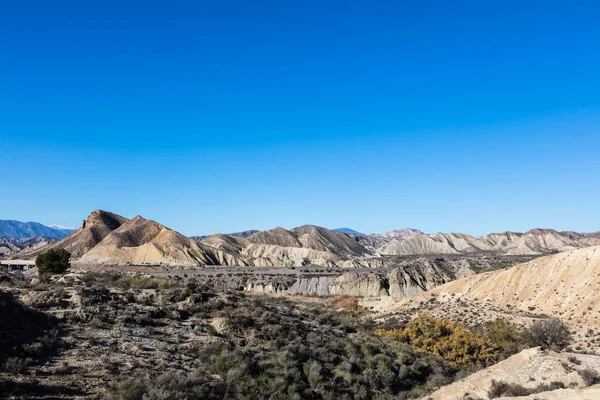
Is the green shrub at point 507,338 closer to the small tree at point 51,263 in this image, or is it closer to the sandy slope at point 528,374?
the sandy slope at point 528,374

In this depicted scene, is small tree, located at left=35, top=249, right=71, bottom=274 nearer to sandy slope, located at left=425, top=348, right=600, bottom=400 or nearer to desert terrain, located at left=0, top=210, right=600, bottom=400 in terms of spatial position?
desert terrain, located at left=0, top=210, right=600, bottom=400

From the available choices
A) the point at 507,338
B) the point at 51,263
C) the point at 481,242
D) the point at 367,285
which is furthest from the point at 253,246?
the point at 507,338

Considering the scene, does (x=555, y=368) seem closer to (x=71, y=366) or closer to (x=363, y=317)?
(x=71, y=366)

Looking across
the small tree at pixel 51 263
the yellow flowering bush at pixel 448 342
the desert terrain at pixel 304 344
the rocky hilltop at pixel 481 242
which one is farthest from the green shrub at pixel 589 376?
the rocky hilltop at pixel 481 242

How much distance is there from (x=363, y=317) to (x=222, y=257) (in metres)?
78.2

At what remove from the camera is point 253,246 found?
137000mm

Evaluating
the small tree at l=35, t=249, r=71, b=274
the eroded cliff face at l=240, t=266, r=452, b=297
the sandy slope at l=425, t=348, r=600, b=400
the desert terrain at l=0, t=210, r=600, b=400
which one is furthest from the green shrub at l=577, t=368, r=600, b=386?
the small tree at l=35, t=249, r=71, b=274

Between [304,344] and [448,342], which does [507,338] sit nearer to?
[448,342]

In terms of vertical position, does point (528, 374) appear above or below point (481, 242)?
below

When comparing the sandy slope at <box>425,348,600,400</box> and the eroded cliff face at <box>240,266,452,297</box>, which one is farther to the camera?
the eroded cliff face at <box>240,266,452,297</box>

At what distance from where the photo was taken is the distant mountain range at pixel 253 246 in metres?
105

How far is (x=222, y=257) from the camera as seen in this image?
110938mm

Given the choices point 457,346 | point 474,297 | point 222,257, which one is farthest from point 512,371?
point 222,257

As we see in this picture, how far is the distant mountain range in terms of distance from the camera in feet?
344
